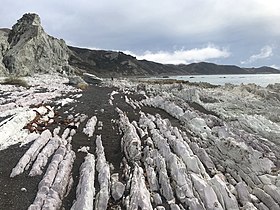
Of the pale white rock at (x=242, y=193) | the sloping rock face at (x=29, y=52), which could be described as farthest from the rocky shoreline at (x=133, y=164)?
the sloping rock face at (x=29, y=52)

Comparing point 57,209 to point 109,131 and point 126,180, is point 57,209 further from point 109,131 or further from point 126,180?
point 109,131

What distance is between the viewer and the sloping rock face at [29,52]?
6988cm

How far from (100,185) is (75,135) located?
7.58 metres

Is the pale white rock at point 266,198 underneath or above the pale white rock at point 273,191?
underneath

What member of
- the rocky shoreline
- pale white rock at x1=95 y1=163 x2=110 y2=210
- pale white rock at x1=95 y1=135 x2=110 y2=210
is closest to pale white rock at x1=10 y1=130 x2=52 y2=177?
the rocky shoreline

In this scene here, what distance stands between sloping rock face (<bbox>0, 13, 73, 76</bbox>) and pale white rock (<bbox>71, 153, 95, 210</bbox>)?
54920 millimetres

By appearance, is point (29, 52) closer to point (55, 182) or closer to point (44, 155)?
point (44, 155)

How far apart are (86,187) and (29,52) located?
71.3 meters

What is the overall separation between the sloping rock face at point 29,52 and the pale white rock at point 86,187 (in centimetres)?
5492

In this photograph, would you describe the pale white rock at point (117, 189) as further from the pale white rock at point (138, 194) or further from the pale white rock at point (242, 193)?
the pale white rock at point (242, 193)

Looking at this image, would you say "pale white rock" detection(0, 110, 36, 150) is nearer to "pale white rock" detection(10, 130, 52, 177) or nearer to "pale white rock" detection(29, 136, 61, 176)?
"pale white rock" detection(10, 130, 52, 177)

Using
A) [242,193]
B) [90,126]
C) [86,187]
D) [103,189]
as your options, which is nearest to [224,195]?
[242,193]

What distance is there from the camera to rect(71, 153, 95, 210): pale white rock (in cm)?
1254

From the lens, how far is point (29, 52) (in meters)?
77.8
